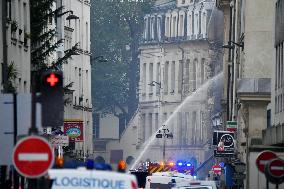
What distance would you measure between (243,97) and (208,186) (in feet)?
78.8

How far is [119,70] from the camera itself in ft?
545

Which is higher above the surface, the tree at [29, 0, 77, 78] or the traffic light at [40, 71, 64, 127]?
the tree at [29, 0, 77, 78]

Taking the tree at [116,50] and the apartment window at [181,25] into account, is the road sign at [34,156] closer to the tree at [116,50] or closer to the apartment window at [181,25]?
the tree at [116,50]

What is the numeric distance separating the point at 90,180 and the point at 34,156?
1474 millimetres

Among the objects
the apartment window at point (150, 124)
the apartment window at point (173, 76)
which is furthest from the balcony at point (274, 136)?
the apartment window at point (150, 124)

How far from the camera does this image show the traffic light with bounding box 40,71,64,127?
2527 cm

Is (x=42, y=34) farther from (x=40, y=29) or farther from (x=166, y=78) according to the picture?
(x=166, y=78)

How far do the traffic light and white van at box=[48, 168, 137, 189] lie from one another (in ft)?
4.52

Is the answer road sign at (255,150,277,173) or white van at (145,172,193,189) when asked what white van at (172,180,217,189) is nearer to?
road sign at (255,150,277,173)

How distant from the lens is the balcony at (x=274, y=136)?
4359 cm

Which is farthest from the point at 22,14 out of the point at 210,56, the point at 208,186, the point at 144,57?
the point at 144,57

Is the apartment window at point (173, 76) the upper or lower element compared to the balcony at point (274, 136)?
upper

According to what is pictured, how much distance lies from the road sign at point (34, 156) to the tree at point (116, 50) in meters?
136

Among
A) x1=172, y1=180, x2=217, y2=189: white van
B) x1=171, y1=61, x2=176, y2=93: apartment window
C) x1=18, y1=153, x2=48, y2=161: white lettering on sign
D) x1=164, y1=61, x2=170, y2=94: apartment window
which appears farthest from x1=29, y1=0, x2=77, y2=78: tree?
x1=164, y1=61, x2=170, y2=94: apartment window
